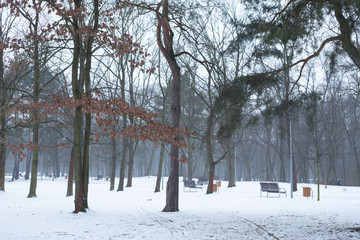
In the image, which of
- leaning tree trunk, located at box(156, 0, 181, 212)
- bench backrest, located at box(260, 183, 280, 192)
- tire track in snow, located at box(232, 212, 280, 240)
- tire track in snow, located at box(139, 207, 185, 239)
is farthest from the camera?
bench backrest, located at box(260, 183, 280, 192)

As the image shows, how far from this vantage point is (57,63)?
21.3m

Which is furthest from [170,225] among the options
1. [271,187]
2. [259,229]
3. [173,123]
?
[271,187]

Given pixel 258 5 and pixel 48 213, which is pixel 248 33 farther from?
pixel 48 213

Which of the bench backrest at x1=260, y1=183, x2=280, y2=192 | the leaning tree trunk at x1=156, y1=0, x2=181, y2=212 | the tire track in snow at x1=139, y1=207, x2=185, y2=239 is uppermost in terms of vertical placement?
the leaning tree trunk at x1=156, y1=0, x2=181, y2=212

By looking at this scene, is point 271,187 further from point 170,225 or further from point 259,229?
point 170,225

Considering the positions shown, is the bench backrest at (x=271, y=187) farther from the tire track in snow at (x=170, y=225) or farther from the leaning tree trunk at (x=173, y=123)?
the tire track in snow at (x=170, y=225)

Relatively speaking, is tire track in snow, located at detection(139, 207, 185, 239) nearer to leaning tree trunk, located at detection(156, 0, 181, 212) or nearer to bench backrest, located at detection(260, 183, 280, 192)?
leaning tree trunk, located at detection(156, 0, 181, 212)

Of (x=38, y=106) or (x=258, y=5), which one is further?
(x=38, y=106)

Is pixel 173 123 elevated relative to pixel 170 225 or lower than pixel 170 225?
elevated

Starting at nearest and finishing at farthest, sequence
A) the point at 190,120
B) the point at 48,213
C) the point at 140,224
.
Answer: the point at 140,224, the point at 48,213, the point at 190,120

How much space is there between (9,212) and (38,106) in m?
3.66

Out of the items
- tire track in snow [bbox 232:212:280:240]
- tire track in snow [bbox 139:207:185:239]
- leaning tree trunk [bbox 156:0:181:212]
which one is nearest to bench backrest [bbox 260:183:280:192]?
leaning tree trunk [bbox 156:0:181:212]

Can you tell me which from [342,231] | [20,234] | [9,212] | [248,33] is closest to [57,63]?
[9,212]

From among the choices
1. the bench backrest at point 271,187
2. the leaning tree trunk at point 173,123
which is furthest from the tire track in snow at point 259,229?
the bench backrest at point 271,187
